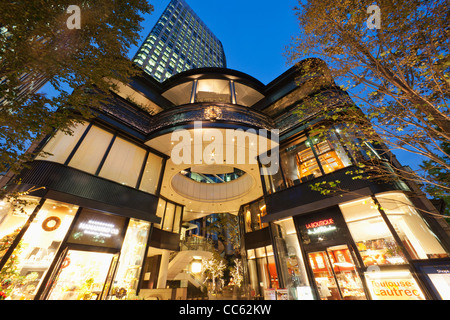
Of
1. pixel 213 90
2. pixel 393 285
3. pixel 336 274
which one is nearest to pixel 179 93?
pixel 213 90

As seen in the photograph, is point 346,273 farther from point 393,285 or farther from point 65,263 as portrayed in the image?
point 65,263

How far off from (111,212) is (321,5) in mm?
11104

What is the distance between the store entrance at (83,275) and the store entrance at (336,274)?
8849 millimetres

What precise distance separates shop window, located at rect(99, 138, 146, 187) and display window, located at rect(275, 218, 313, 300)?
841 centimetres

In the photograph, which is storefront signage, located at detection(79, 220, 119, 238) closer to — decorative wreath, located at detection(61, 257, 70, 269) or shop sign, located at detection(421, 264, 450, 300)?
decorative wreath, located at detection(61, 257, 70, 269)

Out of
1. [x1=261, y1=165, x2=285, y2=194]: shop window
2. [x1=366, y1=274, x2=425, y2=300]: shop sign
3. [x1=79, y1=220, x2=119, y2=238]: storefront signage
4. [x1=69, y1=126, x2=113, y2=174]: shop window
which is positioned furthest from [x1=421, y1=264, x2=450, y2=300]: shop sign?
[x1=69, y1=126, x2=113, y2=174]: shop window

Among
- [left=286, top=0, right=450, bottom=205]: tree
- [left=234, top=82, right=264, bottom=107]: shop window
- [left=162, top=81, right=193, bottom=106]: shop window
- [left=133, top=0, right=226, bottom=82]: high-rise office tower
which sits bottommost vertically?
[left=286, top=0, right=450, bottom=205]: tree

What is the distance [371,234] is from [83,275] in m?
11.6

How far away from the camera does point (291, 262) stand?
9.28 m

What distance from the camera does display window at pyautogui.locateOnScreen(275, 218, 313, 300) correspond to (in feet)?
27.6

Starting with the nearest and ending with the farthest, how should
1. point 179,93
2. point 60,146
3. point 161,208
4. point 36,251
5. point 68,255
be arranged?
point 36,251 < point 68,255 < point 60,146 < point 179,93 < point 161,208

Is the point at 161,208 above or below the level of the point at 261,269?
above

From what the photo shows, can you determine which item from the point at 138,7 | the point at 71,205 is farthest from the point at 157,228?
the point at 138,7
